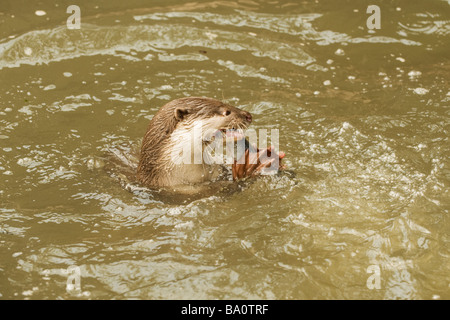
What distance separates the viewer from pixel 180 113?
3785 mm

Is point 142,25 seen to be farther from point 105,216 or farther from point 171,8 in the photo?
point 105,216

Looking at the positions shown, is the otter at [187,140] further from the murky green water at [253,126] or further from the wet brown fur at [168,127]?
the murky green water at [253,126]

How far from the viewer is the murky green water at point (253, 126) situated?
10.9ft

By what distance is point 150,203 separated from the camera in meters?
3.91

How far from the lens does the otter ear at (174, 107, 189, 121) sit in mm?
3765

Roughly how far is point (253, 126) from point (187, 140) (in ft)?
3.67

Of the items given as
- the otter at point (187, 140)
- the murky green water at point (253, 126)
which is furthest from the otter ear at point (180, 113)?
the murky green water at point (253, 126)

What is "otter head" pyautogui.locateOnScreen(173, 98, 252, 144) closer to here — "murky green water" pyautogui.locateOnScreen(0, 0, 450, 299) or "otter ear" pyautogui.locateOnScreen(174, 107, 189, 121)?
"otter ear" pyautogui.locateOnScreen(174, 107, 189, 121)

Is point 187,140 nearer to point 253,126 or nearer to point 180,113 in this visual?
point 180,113

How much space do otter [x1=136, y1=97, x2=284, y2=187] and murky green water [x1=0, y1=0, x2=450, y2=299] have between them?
0.16 metres

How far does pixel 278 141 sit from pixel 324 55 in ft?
4.72

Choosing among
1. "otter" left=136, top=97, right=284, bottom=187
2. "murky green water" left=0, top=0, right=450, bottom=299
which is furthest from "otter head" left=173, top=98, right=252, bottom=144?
"murky green water" left=0, top=0, right=450, bottom=299

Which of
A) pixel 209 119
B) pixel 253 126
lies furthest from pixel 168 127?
pixel 253 126
